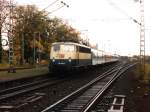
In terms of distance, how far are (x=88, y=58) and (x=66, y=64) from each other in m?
10.7

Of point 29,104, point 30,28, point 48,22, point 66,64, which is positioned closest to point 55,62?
point 66,64

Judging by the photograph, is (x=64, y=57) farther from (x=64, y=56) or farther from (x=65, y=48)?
(x=65, y=48)

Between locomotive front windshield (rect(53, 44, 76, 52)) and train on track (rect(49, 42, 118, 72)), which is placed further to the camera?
locomotive front windshield (rect(53, 44, 76, 52))

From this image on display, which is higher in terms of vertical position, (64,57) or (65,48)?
(65,48)

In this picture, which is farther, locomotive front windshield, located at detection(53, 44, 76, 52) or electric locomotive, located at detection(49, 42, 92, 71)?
locomotive front windshield, located at detection(53, 44, 76, 52)

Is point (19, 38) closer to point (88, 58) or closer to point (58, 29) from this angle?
point (58, 29)

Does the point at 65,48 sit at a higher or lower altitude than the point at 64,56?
higher

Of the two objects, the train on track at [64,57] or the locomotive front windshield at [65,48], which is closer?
the train on track at [64,57]

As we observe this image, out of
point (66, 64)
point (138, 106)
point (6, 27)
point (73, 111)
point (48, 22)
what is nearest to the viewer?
point (73, 111)

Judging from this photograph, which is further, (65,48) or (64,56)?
(65,48)

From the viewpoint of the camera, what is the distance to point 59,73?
41.3m

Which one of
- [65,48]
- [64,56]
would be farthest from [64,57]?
[65,48]

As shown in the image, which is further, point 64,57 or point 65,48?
point 65,48

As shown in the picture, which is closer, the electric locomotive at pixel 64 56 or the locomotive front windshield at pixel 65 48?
the electric locomotive at pixel 64 56
